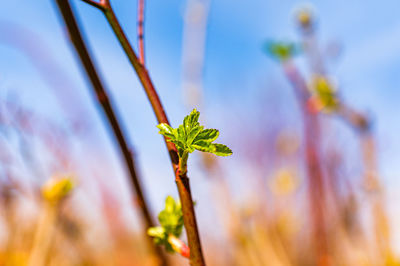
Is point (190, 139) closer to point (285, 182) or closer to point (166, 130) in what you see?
point (166, 130)

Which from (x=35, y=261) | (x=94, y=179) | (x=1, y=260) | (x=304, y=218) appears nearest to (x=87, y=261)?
(x=1, y=260)

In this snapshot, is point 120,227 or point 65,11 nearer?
point 65,11

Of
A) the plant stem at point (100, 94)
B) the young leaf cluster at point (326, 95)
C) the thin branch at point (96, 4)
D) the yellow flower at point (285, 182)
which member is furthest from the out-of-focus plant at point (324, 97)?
the thin branch at point (96, 4)

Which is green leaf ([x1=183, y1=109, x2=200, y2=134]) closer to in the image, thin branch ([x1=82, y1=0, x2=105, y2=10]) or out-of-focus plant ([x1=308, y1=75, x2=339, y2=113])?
thin branch ([x1=82, y1=0, x2=105, y2=10])

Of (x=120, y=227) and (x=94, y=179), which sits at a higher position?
(x=94, y=179)

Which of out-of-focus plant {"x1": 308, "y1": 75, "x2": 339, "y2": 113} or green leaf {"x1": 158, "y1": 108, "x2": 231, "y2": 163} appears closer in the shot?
green leaf {"x1": 158, "y1": 108, "x2": 231, "y2": 163}

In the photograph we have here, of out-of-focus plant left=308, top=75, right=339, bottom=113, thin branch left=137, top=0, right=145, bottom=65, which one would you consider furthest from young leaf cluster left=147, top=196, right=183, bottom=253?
out-of-focus plant left=308, top=75, right=339, bottom=113

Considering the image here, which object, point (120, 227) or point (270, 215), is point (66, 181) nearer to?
point (120, 227)
